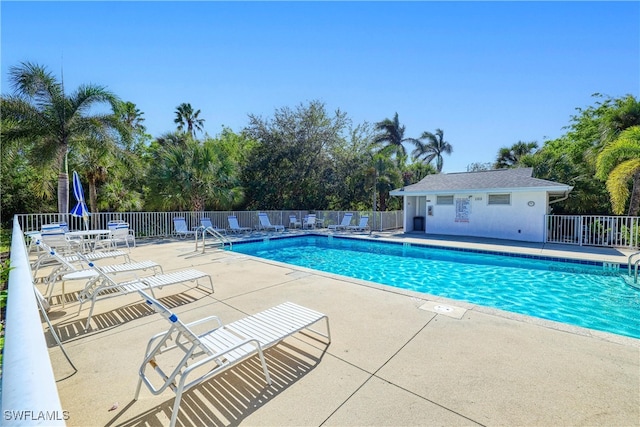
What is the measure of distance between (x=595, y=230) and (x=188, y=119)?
32.0m

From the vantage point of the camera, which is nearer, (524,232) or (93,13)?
(93,13)

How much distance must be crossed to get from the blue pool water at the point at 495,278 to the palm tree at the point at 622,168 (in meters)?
3.88

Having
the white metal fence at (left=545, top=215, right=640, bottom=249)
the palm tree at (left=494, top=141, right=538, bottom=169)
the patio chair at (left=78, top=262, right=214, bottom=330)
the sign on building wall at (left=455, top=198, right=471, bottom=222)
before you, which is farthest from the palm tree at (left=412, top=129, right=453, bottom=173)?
the patio chair at (left=78, top=262, right=214, bottom=330)

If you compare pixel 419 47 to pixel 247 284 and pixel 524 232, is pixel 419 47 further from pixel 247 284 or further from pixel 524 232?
pixel 247 284

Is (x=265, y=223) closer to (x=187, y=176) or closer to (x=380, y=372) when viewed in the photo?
(x=187, y=176)

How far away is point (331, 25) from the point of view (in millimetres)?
10891

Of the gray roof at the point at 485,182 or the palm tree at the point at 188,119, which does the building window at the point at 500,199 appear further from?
the palm tree at the point at 188,119

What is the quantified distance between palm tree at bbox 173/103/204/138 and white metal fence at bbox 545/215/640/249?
97.0 ft

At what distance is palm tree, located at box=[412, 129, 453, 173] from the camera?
3183 centimetres

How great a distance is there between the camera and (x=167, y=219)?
45.1 feet

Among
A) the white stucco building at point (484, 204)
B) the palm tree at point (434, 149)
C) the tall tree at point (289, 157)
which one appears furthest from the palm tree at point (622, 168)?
the palm tree at point (434, 149)

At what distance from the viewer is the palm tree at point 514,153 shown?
855 inches

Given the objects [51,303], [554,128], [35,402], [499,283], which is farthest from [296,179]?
[554,128]

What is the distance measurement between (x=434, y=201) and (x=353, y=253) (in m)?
6.20
